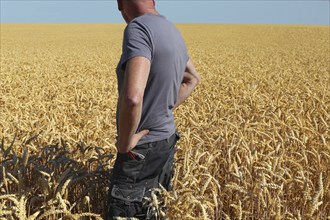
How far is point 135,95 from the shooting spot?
211 cm

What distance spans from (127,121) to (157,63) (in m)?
0.38

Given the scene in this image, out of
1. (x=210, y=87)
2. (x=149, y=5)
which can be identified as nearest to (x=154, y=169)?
(x=149, y=5)

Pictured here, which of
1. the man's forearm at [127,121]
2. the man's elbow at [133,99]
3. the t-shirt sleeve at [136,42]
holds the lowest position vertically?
the man's forearm at [127,121]

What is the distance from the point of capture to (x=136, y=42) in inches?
84.4

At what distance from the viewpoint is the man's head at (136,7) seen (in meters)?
2.31

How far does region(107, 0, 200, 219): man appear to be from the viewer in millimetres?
2141

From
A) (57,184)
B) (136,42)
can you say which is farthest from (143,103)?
(57,184)

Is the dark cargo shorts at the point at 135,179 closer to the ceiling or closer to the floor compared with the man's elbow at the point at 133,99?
closer to the floor

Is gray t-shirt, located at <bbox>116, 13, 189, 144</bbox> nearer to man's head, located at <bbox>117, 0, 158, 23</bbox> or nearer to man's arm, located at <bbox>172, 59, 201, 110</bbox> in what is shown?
man's head, located at <bbox>117, 0, 158, 23</bbox>

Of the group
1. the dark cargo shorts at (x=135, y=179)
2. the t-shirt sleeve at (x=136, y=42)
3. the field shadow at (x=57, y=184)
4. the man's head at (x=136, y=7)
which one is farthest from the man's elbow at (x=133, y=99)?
the field shadow at (x=57, y=184)

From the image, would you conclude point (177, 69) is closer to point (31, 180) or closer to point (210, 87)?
point (31, 180)

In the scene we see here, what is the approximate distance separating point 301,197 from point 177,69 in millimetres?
1436

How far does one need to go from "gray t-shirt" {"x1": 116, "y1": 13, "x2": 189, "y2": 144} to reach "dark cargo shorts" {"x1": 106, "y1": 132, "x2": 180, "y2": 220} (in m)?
0.08

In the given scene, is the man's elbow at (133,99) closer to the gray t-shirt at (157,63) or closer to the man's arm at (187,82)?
the gray t-shirt at (157,63)
